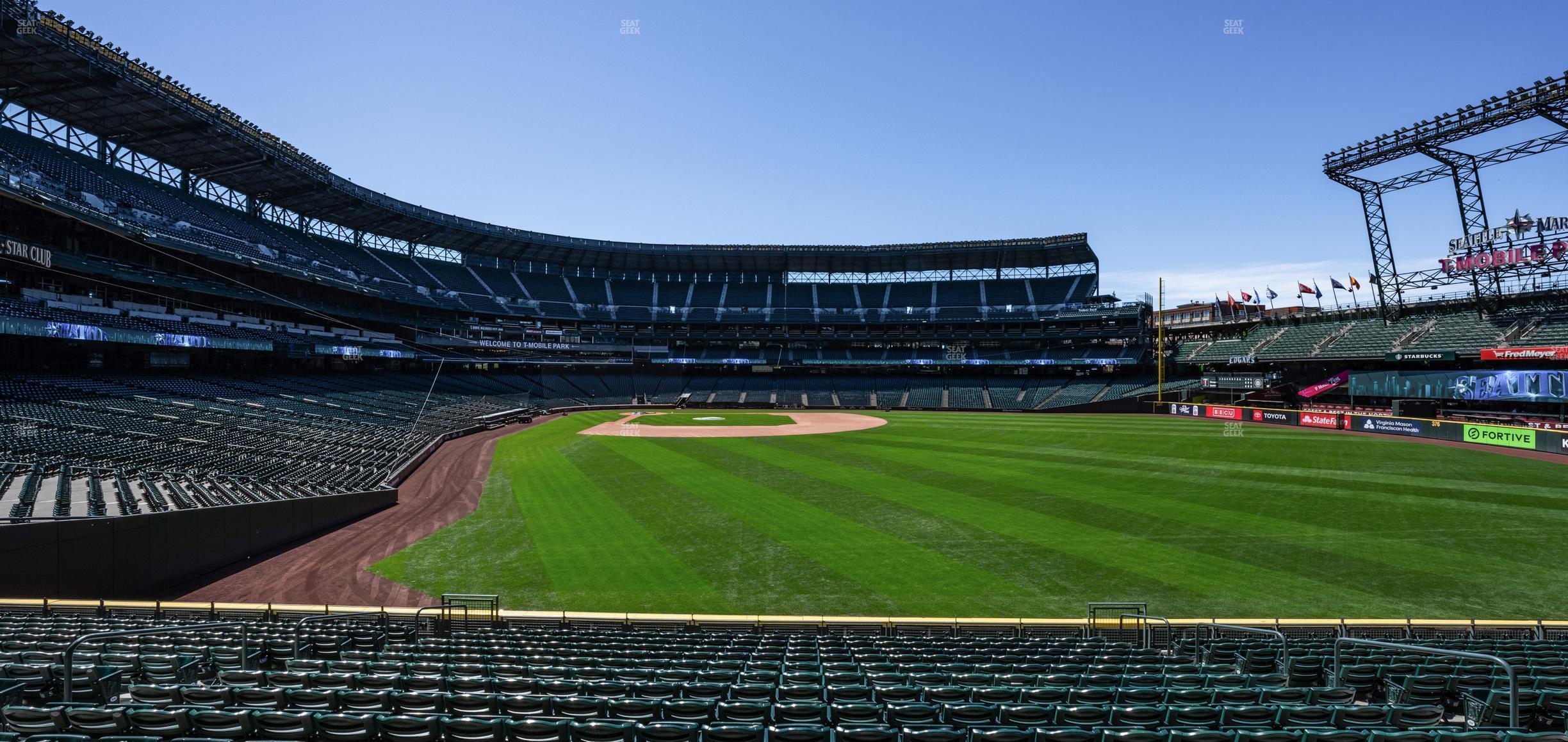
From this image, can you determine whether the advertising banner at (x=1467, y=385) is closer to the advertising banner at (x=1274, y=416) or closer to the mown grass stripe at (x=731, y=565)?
the advertising banner at (x=1274, y=416)

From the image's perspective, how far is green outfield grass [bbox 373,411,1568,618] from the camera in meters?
15.7

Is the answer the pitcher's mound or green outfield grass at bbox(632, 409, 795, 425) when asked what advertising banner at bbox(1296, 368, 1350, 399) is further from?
green outfield grass at bbox(632, 409, 795, 425)

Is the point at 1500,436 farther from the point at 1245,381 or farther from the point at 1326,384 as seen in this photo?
the point at 1245,381

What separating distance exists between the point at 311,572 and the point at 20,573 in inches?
216

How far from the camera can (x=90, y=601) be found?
13.9 metres

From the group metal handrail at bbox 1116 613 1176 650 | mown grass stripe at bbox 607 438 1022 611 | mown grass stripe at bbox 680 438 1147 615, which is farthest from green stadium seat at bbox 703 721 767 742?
mown grass stripe at bbox 607 438 1022 611

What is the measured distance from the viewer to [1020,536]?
20.6m

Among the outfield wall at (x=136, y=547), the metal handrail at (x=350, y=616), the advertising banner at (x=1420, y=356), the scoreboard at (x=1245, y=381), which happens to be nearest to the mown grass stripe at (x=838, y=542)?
the metal handrail at (x=350, y=616)

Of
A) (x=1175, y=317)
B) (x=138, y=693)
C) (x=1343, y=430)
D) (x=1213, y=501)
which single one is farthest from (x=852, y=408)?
(x=1175, y=317)

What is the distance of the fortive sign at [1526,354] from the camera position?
43.5 meters

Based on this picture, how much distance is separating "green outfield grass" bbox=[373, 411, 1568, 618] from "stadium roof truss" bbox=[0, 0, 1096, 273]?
32544 millimetres

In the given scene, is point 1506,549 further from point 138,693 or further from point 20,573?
point 20,573

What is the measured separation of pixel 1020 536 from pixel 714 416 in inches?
1932

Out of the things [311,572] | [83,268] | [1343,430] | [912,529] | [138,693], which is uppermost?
[83,268]
